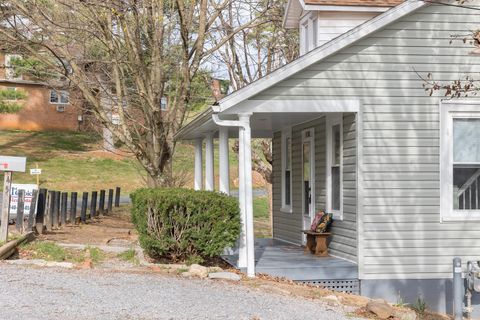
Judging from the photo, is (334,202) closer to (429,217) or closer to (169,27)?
(429,217)

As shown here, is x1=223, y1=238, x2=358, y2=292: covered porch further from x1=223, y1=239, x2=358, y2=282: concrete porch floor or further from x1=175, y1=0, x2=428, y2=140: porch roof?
x1=175, y1=0, x2=428, y2=140: porch roof

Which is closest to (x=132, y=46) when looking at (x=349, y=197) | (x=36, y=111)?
(x=349, y=197)

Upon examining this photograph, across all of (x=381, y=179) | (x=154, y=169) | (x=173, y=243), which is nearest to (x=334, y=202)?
(x=381, y=179)

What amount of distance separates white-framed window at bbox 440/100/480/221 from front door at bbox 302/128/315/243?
314cm

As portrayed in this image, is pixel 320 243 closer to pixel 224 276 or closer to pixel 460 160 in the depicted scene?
pixel 224 276

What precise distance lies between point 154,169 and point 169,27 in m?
3.51

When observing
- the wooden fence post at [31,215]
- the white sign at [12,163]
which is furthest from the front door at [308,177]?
the wooden fence post at [31,215]

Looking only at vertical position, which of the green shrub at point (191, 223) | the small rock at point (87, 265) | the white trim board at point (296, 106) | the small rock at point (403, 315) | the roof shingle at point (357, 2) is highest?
the roof shingle at point (357, 2)

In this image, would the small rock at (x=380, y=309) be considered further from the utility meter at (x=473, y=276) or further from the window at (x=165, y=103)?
the window at (x=165, y=103)

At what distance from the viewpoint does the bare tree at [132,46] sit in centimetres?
1578

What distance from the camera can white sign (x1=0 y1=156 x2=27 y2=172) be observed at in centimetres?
1390

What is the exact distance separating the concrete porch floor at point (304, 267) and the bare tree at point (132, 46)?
523 cm

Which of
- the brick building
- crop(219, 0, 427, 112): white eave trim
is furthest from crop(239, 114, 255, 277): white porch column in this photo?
the brick building

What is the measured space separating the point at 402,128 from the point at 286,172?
17.1ft
